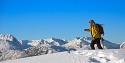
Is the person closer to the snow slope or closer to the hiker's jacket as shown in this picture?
the hiker's jacket

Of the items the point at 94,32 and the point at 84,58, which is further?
the point at 94,32

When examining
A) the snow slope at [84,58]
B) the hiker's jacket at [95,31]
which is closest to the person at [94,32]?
the hiker's jacket at [95,31]

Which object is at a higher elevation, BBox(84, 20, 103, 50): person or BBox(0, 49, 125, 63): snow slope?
BBox(84, 20, 103, 50): person

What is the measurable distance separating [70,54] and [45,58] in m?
1.34

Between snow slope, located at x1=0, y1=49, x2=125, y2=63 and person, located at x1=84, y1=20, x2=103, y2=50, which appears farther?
person, located at x1=84, y1=20, x2=103, y2=50

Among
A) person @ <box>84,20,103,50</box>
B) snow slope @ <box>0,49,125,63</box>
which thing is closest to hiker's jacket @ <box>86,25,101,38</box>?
person @ <box>84,20,103,50</box>

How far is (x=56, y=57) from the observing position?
1488cm

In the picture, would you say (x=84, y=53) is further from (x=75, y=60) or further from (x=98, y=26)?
(x=98, y=26)

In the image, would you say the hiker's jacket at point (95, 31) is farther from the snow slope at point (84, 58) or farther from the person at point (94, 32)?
the snow slope at point (84, 58)

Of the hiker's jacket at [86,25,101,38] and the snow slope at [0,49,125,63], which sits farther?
the hiker's jacket at [86,25,101,38]

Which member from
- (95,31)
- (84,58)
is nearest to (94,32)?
(95,31)

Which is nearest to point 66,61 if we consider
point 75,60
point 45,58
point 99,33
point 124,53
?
point 75,60

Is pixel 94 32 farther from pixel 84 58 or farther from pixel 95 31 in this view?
pixel 84 58

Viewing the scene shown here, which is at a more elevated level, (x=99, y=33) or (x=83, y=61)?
(x=99, y=33)
